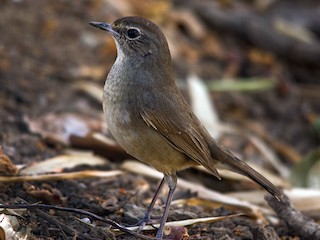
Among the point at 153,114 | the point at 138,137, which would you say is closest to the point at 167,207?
the point at 138,137

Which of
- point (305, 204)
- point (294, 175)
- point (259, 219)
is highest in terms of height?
point (294, 175)

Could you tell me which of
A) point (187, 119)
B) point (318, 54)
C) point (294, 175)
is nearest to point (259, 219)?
point (187, 119)

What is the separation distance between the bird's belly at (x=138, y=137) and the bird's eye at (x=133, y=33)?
0.68 meters

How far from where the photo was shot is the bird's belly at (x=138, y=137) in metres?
5.11

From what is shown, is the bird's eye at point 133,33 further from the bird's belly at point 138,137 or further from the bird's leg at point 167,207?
the bird's leg at point 167,207

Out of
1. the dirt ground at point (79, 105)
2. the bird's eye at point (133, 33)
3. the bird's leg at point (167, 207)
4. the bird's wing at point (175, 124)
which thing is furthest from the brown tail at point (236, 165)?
the bird's eye at point (133, 33)

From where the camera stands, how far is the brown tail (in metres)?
5.41

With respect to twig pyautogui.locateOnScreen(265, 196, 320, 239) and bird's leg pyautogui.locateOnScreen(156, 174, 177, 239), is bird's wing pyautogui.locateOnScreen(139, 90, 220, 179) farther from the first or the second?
twig pyautogui.locateOnScreen(265, 196, 320, 239)

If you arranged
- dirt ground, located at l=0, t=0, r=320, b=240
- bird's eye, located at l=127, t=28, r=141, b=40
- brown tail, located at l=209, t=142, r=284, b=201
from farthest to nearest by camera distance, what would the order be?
bird's eye, located at l=127, t=28, r=141, b=40 → brown tail, located at l=209, t=142, r=284, b=201 → dirt ground, located at l=0, t=0, r=320, b=240

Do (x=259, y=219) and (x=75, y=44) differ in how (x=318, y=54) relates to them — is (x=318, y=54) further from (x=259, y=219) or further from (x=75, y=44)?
(x=259, y=219)

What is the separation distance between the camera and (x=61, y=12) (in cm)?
882

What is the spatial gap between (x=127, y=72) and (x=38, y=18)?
3400 mm

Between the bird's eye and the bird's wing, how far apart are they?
56cm

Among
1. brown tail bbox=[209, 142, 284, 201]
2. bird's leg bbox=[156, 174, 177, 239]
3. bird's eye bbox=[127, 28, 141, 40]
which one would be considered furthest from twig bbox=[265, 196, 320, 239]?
bird's eye bbox=[127, 28, 141, 40]
